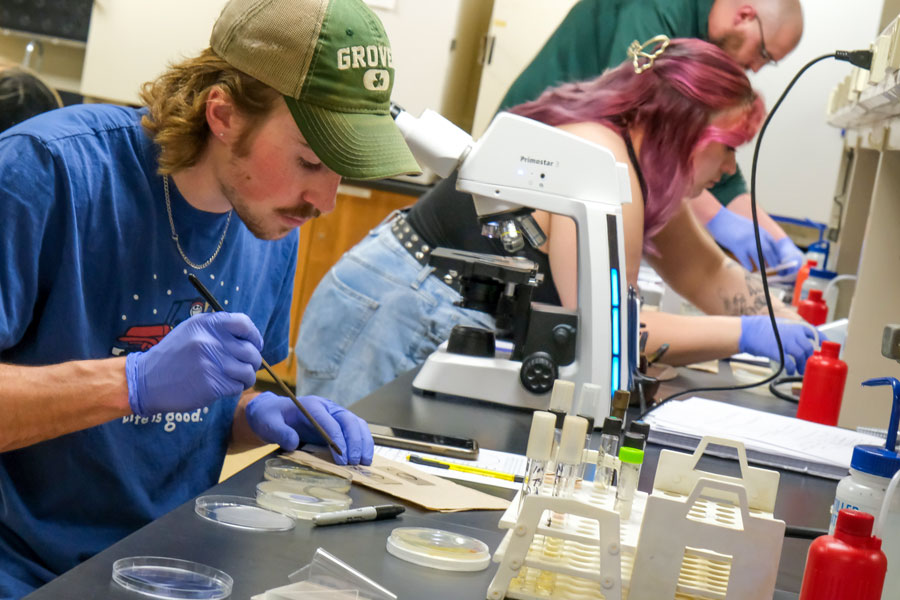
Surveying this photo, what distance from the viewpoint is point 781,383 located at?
92.1 inches

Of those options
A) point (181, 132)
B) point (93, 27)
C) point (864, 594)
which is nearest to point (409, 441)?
point (181, 132)

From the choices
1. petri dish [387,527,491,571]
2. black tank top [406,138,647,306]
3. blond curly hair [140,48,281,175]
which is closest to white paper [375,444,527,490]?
petri dish [387,527,491,571]

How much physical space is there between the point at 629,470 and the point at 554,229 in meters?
1.03

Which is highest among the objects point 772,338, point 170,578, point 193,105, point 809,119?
point 809,119

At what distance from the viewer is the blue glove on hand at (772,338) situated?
229 centimetres

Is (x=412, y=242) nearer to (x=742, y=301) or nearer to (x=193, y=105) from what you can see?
(x=193, y=105)

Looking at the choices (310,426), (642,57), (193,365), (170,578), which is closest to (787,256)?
(642,57)

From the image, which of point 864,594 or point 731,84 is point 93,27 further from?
point 864,594

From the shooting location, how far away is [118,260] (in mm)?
1261

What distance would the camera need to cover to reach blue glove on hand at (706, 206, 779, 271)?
12.7 ft

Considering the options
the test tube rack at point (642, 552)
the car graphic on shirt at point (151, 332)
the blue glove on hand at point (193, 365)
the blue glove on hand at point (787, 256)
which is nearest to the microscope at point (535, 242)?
the car graphic on shirt at point (151, 332)

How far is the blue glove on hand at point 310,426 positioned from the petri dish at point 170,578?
40 centimetres

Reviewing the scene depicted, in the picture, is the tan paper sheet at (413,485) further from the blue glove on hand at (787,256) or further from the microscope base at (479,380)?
the blue glove on hand at (787,256)

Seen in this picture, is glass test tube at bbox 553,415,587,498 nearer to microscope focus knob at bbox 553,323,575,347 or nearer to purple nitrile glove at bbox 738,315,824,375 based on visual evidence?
microscope focus knob at bbox 553,323,575,347
